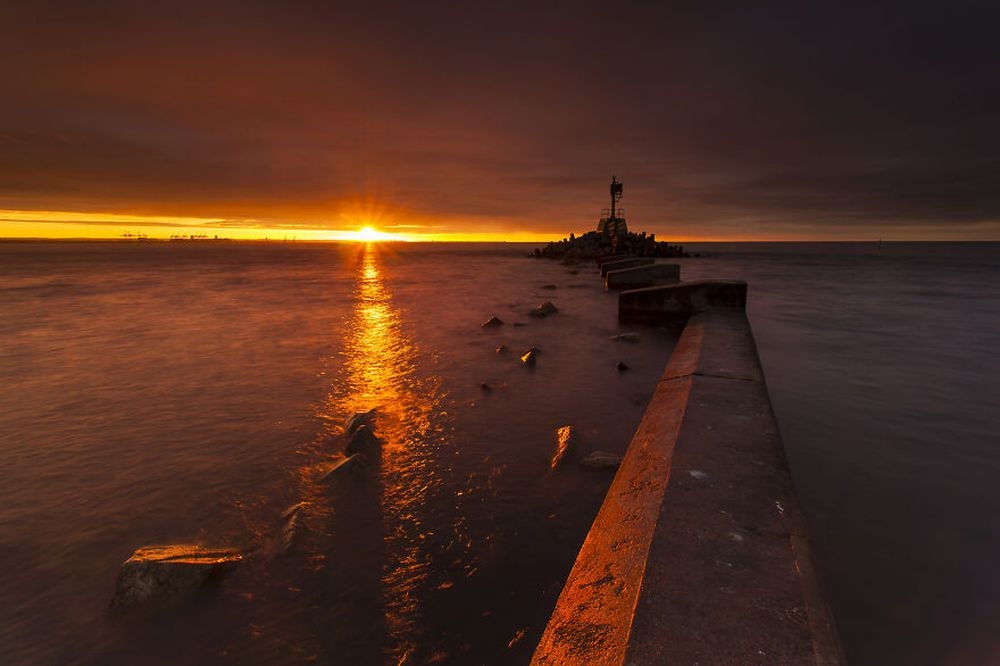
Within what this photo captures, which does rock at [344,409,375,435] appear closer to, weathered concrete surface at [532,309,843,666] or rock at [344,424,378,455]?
rock at [344,424,378,455]

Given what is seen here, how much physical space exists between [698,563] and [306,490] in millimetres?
3642

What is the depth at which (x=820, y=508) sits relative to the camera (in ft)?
13.5

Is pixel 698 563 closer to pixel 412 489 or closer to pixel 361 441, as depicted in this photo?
pixel 412 489

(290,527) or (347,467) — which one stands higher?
(347,467)

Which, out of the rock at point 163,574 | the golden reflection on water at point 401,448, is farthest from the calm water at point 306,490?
the rock at point 163,574

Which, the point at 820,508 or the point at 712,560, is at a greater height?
the point at 712,560

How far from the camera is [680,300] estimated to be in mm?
11398

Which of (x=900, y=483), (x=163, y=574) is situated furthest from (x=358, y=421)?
(x=900, y=483)

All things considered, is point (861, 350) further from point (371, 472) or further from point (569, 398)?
point (371, 472)

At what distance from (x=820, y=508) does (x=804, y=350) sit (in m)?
7.00

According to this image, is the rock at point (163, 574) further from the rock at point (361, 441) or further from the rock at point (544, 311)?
the rock at point (544, 311)

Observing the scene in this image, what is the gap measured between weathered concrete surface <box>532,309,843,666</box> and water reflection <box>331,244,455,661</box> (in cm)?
135

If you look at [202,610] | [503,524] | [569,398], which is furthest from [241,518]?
[569,398]

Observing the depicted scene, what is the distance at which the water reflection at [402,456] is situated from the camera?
3.13 metres
